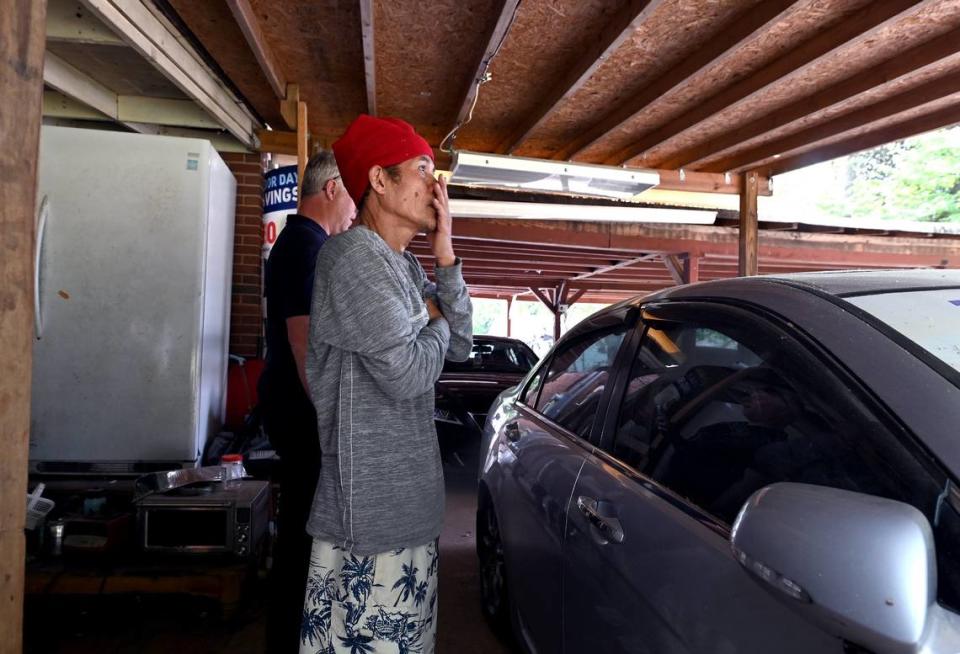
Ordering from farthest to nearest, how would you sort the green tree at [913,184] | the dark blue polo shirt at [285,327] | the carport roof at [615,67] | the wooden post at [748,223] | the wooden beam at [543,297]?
the green tree at [913,184] < the wooden beam at [543,297] < the wooden post at [748,223] < the carport roof at [615,67] < the dark blue polo shirt at [285,327]

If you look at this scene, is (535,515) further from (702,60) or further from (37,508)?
(702,60)

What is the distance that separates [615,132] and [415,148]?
4136mm

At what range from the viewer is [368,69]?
391 centimetres

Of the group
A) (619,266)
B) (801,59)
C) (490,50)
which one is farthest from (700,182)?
(619,266)

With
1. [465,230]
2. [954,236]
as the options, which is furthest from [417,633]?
[954,236]

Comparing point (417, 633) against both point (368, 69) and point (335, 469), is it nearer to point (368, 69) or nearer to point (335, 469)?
point (335, 469)

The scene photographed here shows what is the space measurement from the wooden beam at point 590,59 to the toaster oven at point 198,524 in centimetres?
300

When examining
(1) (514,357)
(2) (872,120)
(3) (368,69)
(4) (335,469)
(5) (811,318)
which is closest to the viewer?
(5) (811,318)

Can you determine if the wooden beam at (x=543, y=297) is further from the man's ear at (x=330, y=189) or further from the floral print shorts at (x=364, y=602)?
the floral print shorts at (x=364, y=602)

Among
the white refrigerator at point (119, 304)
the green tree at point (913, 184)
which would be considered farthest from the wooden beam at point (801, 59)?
the green tree at point (913, 184)

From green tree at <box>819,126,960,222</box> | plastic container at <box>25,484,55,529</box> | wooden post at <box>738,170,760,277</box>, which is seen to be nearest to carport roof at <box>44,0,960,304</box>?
wooden post at <box>738,170,760,277</box>

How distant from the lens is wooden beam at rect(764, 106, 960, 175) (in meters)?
4.64

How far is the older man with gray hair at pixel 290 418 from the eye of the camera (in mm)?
2021

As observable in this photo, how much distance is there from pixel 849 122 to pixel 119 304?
16.9 feet
